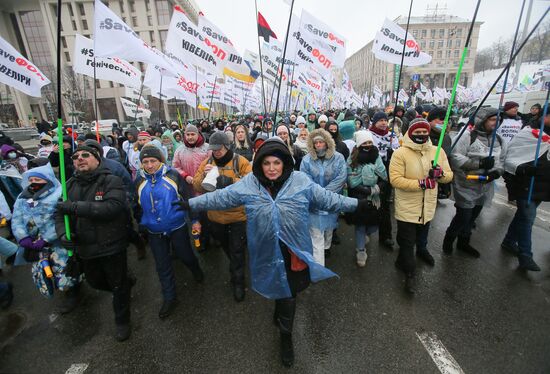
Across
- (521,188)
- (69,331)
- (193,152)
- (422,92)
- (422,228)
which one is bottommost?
(69,331)

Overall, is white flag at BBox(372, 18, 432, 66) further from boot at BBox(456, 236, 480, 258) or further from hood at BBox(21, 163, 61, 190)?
hood at BBox(21, 163, 61, 190)

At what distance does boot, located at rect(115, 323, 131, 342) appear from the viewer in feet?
9.03

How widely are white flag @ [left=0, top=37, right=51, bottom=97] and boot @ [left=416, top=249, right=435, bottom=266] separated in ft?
19.5

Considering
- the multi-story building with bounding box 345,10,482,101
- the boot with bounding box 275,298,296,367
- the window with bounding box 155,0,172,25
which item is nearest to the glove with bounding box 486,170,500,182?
the boot with bounding box 275,298,296,367

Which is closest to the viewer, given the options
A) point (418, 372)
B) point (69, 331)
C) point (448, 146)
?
point (418, 372)

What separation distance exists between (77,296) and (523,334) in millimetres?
5126

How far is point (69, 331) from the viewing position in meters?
2.94

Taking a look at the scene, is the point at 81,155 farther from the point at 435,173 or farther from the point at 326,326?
the point at 435,173

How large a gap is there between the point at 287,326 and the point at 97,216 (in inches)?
81.2

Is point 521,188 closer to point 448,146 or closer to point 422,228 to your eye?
point 448,146

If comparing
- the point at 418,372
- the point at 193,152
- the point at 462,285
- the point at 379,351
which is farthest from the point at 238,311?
the point at 462,285

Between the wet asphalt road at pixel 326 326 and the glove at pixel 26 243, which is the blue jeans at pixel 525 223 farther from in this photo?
the glove at pixel 26 243

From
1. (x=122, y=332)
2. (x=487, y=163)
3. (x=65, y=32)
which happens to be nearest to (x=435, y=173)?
(x=487, y=163)

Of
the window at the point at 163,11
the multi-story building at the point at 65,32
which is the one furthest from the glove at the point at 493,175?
the window at the point at 163,11
